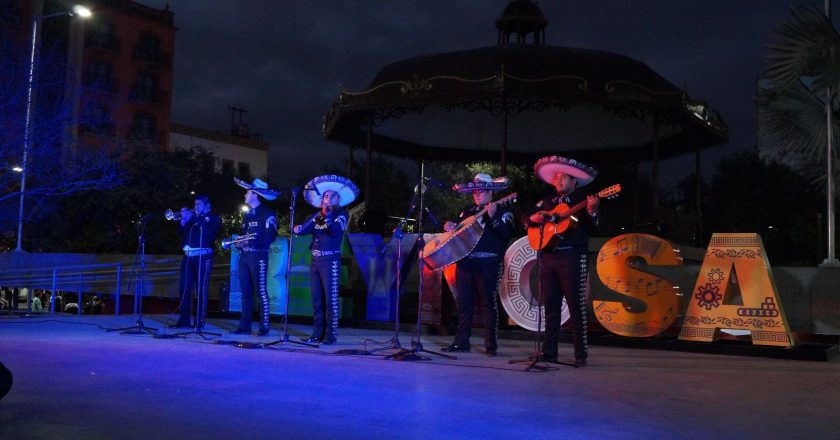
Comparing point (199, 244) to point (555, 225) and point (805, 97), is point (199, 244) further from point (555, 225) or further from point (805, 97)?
point (805, 97)

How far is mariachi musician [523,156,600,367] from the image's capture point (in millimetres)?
7965

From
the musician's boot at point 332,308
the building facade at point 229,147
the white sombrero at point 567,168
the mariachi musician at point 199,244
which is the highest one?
the building facade at point 229,147

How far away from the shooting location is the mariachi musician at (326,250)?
31.7 ft

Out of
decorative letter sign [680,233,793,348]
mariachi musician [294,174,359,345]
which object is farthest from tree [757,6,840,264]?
mariachi musician [294,174,359,345]

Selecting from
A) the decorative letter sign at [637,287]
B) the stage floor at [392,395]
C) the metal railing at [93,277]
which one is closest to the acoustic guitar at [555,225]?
the stage floor at [392,395]

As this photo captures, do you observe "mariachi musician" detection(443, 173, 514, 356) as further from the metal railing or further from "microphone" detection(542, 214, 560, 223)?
the metal railing

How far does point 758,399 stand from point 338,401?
3101mm

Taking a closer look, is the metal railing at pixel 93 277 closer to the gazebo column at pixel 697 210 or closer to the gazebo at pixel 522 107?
the gazebo at pixel 522 107

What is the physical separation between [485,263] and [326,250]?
205 centimetres

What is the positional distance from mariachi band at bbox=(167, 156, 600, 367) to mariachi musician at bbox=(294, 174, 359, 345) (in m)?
0.01

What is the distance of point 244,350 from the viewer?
8.77m

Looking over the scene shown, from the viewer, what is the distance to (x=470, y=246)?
891cm

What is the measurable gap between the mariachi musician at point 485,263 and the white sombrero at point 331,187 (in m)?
1.67

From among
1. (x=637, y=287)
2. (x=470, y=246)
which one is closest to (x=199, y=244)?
(x=470, y=246)
